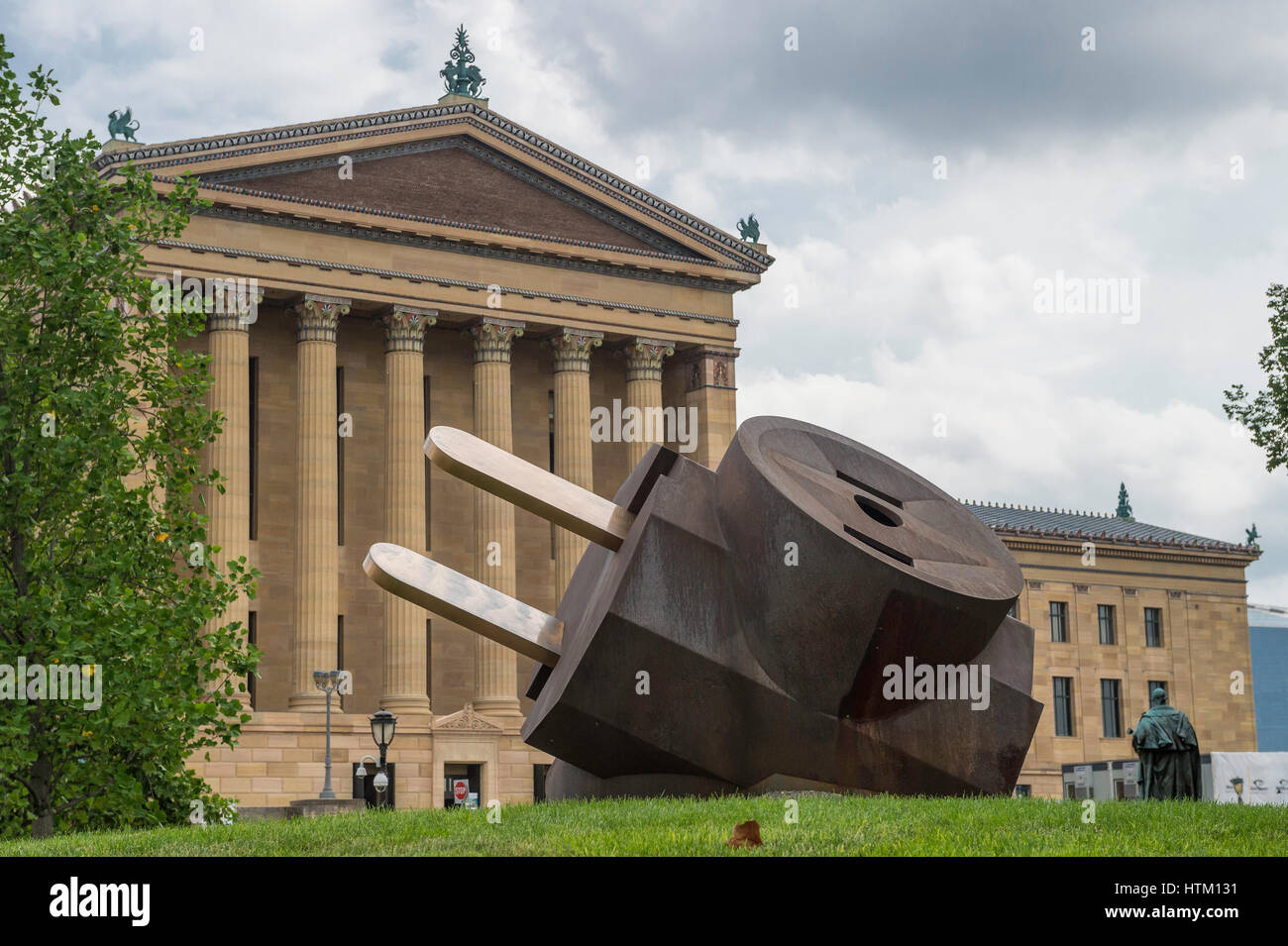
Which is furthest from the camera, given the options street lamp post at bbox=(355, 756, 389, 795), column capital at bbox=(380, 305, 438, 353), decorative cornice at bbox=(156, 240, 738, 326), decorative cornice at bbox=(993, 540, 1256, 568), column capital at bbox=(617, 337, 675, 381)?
decorative cornice at bbox=(993, 540, 1256, 568)

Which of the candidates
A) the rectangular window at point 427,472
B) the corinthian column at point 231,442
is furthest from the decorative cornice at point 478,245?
the rectangular window at point 427,472

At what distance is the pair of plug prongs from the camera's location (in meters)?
18.0

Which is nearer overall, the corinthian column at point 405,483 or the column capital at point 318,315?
the corinthian column at point 405,483

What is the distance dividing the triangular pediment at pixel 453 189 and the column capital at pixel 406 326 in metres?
3.37

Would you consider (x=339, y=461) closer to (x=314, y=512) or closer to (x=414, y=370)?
(x=414, y=370)

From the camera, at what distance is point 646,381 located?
60.3 metres

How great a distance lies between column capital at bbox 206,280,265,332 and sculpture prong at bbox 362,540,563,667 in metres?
34.9

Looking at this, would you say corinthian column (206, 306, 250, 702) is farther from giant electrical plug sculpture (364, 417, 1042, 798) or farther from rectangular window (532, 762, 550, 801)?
giant electrical plug sculpture (364, 417, 1042, 798)

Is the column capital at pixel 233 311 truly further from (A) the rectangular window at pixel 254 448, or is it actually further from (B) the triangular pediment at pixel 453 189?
(A) the rectangular window at pixel 254 448

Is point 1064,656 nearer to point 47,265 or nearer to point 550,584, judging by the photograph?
point 550,584

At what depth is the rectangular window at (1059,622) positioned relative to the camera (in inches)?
2768

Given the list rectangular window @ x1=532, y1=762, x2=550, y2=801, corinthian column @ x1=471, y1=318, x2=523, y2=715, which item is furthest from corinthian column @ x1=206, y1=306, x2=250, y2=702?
rectangular window @ x1=532, y1=762, x2=550, y2=801

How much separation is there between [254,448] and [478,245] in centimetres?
1067

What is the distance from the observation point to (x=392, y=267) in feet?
182
